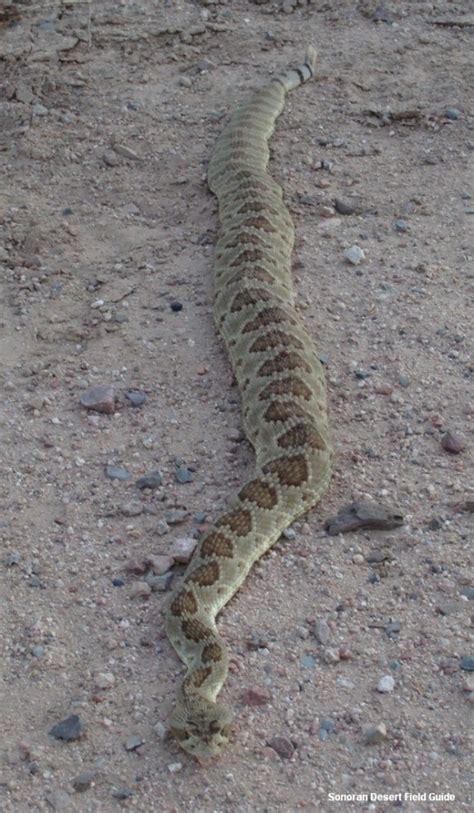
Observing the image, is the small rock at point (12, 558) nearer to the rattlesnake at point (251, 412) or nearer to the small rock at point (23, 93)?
the rattlesnake at point (251, 412)

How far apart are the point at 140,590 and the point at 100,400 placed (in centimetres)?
144

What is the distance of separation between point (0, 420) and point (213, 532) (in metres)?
1.47

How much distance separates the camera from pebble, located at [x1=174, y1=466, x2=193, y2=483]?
5398mm

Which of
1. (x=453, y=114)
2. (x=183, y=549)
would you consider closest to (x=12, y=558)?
(x=183, y=549)

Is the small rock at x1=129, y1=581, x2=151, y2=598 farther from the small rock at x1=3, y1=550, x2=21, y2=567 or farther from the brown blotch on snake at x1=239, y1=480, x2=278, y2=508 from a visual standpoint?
the brown blotch on snake at x1=239, y1=480, x2=278, y2=508

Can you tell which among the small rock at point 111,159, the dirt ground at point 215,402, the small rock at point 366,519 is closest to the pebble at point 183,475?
the dirt ground at point 215,402

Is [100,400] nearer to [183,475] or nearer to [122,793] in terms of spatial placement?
[183,475]

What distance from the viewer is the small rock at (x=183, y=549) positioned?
16.1 feet

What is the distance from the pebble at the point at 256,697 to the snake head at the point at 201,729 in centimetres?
16

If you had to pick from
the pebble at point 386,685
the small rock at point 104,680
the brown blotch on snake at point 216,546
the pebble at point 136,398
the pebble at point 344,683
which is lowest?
the pebble at point 136,398

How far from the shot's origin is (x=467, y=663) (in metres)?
4.37

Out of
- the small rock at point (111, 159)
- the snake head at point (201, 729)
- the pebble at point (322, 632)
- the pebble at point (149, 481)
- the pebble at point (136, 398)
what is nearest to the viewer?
the snake head at point (201, 729)

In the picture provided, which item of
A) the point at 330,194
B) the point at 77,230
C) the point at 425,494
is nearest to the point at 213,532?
the point at 425,494

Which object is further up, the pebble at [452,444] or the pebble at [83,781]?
the pebble at [83,781]
